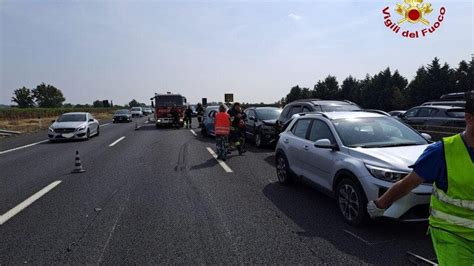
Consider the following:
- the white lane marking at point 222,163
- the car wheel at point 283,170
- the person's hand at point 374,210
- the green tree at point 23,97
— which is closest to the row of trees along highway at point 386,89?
the green tree at point 23,97

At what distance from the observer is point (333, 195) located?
5730mm

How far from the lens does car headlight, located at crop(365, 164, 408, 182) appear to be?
15.2 feet

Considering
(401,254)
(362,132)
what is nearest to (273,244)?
(401,254)

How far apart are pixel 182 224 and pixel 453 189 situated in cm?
392

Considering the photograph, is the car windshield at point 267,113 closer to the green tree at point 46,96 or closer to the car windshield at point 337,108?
the car windshield at point 337,108

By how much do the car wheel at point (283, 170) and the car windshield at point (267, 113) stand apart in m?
7.11

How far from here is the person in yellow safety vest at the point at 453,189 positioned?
2.15 metres

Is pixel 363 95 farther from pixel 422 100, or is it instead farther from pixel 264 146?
pixel 264 146

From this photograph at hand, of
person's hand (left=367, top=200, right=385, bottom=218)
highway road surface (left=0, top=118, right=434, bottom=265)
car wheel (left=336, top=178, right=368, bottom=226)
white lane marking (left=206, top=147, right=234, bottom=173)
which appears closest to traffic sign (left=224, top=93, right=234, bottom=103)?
white lane marking (left=206, top=147, right=234, bottom=173)

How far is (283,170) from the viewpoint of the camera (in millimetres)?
7801

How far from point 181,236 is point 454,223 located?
347 centimetres

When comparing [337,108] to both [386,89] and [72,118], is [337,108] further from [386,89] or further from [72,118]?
[386,89]

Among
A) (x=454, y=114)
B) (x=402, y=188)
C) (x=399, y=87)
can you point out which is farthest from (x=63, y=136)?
(x=399, y=87)

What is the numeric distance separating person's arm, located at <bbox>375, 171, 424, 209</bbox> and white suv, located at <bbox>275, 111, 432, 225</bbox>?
7.36 feet
